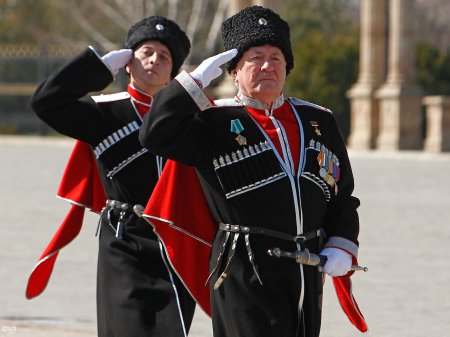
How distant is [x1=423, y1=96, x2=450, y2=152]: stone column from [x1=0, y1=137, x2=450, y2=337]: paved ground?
250 inches

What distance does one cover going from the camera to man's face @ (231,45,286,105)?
15.9ft

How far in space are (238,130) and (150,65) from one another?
5.18 feet

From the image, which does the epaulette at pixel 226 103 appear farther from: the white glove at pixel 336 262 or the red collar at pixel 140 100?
the red collar at pixel 140 100

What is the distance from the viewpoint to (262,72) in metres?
4.86

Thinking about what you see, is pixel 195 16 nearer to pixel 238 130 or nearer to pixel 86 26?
pixel 86 26

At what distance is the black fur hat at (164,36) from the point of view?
253 inches

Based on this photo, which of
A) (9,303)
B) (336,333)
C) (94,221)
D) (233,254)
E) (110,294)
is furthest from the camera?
(94,221)

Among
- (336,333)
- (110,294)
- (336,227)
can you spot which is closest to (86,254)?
(336,333)

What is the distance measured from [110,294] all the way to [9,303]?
345cm

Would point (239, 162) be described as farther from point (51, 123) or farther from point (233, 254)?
point (51, 123)

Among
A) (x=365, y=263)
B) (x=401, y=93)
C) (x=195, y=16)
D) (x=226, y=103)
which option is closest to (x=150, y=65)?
(x=226, y=103)

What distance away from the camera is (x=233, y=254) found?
4828 millimetres

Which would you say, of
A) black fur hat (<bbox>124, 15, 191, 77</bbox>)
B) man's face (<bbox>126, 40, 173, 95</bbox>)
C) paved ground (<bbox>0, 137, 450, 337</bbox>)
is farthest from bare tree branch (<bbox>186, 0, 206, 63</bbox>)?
man's face (<bbox>126, 40, 173, 95</bbox>)

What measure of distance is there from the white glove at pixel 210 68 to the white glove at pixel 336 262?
2.41 ft
